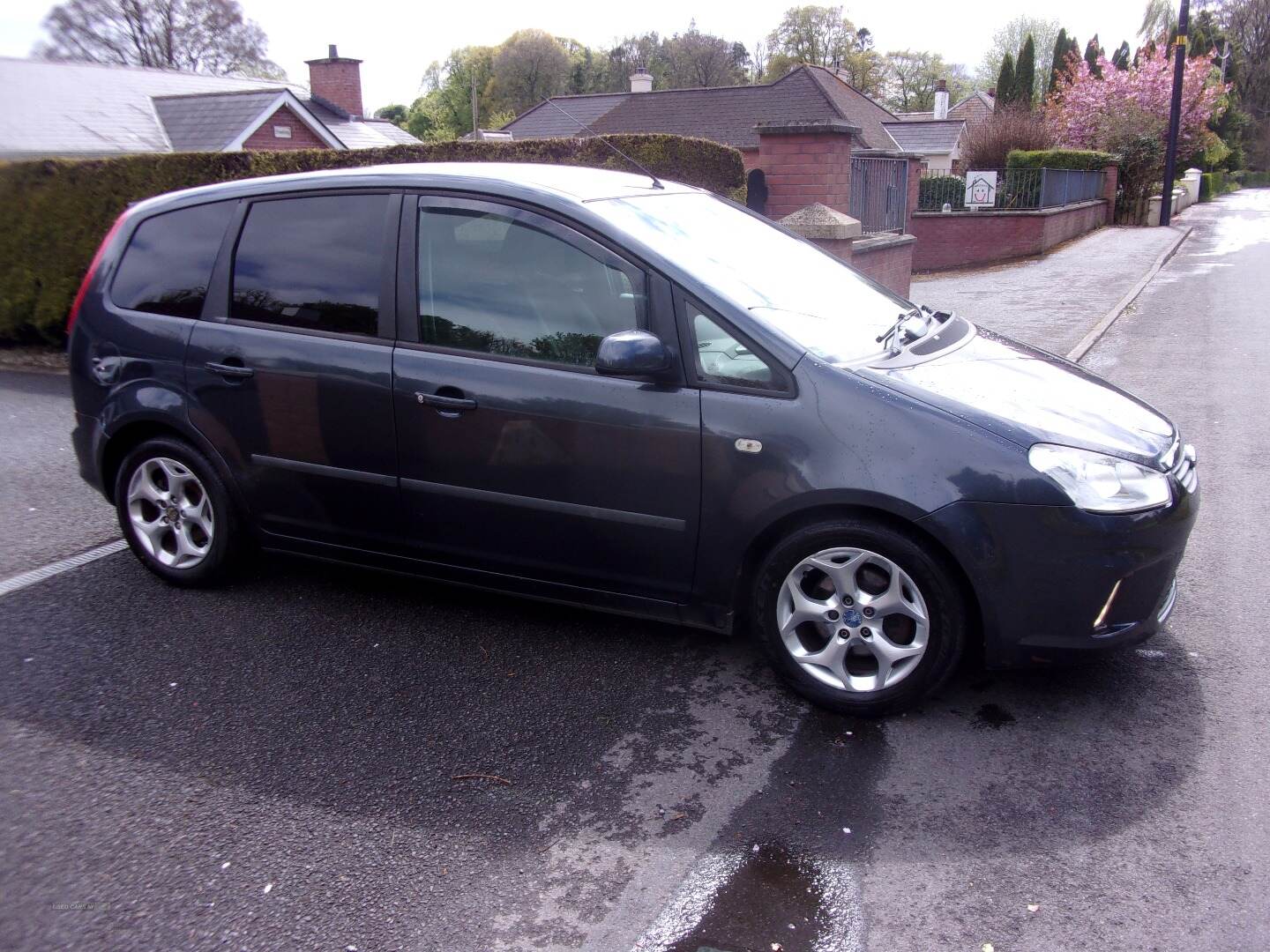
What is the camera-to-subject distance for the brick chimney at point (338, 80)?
45.7 m

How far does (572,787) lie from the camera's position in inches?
134

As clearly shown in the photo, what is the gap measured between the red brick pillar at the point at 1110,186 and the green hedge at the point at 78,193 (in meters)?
25.4

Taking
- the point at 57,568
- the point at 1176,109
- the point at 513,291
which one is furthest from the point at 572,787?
the point at 1176,109

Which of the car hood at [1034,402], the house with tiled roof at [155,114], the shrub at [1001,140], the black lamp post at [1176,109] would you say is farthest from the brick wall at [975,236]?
the car hood at [1034,402]

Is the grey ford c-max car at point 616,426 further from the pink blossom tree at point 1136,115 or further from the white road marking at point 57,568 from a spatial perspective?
the pink blossom tree at point 1136,115

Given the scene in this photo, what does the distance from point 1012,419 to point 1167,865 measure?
144 cm

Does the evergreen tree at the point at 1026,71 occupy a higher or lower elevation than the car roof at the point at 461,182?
higher

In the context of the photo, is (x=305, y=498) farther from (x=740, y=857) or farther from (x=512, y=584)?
(x=740, y=857)

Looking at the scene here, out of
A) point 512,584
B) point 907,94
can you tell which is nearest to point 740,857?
point 512,584

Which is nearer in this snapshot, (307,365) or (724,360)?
(724,360)

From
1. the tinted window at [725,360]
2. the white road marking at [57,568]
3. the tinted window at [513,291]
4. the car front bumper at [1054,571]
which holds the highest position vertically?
the tinted window at [513,291]

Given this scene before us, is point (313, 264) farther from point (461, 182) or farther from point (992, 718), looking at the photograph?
point (992, 718)

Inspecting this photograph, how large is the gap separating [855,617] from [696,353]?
1083 mm

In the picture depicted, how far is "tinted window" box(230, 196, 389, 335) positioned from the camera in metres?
4.37
